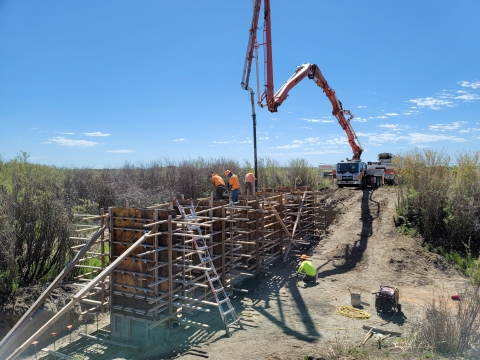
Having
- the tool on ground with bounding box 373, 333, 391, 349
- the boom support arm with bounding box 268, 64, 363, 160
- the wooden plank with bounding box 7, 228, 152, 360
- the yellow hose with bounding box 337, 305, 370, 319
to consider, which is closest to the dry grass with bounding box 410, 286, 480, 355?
the tool on ground with bounding box 373, 333, 391, 349

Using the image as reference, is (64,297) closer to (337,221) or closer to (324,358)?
(324,358)

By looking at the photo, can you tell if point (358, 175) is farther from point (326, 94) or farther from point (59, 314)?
point (59, 314)

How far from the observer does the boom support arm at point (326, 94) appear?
15398 mm

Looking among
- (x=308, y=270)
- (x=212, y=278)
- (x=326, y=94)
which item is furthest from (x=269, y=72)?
(x=212, y=278)

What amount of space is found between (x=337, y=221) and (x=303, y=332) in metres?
11.1

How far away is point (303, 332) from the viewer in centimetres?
805

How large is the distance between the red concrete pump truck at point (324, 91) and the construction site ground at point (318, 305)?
19.8 feet

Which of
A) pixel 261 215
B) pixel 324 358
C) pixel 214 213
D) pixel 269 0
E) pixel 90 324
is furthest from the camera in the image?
pixel 269 0

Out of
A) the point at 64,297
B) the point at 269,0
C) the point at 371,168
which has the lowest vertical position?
the point at 64,297

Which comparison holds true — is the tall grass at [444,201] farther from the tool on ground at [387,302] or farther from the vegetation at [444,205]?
the tool on ground at [387,302]

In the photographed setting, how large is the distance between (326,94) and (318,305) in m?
A: 13.4

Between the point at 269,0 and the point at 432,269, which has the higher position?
the point at 269,0

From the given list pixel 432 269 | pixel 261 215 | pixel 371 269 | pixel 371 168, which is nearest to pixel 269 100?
pixel 261 215

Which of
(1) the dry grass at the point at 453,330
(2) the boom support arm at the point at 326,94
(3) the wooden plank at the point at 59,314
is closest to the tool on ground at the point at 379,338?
(1) the dry grass at the point at 453,330
